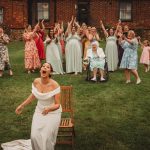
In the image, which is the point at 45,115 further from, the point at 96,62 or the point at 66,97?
the point at 96,62

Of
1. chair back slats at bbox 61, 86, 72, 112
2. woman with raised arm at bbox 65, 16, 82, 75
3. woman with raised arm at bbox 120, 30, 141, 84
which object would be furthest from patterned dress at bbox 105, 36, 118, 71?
chair back slats at bbox 61, 86, 72, 112

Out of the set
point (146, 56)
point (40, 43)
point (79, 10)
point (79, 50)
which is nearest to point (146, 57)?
point (146, 56)

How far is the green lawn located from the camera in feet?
31.2

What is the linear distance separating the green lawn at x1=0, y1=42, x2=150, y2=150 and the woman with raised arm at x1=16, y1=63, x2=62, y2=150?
4.54 feet

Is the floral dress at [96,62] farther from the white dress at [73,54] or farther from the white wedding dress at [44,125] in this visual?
the white wedding dress at [44,125]

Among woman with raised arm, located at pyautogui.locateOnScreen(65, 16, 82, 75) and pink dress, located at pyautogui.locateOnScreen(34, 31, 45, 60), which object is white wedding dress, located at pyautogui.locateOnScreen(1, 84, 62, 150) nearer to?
woman with raised arm, located at pyautogui.locateOnScreen(65, 16, 82, 75)

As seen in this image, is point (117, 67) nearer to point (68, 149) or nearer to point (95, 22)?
point (68, 149)

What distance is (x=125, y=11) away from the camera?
34.5 m

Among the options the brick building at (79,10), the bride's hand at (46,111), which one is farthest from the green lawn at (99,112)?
the brick building at (79,10)

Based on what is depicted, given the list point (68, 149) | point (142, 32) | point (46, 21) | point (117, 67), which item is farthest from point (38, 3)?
point (68, 149)

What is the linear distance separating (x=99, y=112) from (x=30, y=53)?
674cm

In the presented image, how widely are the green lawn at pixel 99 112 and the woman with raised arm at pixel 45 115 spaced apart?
1383 mm

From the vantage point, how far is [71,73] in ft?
58.4

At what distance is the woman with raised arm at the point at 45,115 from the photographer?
7691 millimetres
